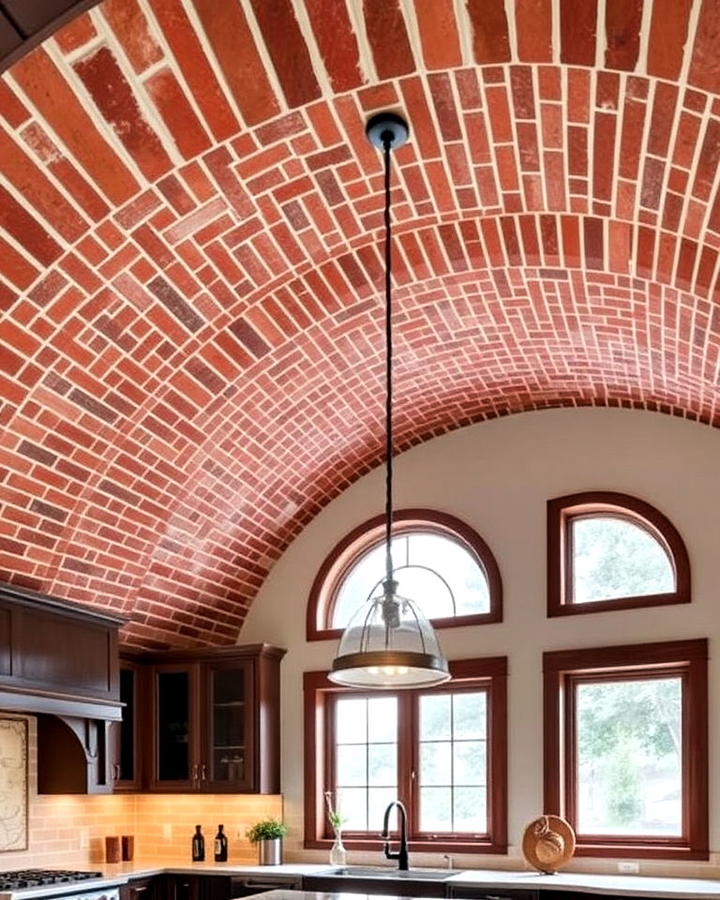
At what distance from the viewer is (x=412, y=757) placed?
24.0ft

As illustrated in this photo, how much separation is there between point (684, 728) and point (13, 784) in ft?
12.9

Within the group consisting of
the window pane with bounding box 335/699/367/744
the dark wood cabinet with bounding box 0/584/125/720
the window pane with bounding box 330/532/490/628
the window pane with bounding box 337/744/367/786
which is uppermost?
the window pane with bounding box 330/532/490/628

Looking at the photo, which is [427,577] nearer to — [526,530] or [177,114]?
[526,530]

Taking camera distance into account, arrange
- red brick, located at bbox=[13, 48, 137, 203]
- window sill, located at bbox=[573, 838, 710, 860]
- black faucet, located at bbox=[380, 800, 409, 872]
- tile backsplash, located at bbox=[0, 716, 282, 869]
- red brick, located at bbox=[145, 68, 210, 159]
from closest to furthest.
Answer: red brick, located at bbox=[13, 48, 137, 203] → red brick, located at bbox=[145, 68, 210, 159] → window sill, located at bbox=[573, 838, 710, 860] → black faucet, located at bbox=[380, 800, 409, 872] → tile backsplash, located at bbox=[0, 716, 282, 869]

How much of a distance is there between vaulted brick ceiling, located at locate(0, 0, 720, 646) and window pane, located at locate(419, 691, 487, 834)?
167cm

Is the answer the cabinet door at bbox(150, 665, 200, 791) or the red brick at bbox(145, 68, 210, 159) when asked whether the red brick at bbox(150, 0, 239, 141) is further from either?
the cabinet door at bbox(150, 665, 200, 791)

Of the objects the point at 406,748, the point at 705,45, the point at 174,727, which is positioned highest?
the point at 705,45

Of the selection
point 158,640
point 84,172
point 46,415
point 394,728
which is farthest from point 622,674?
point 84,172

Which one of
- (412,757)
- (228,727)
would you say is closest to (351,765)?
(412,757)

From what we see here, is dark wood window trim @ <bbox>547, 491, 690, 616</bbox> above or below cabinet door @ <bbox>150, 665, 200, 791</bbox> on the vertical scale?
above

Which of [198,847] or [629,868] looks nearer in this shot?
[629,868]

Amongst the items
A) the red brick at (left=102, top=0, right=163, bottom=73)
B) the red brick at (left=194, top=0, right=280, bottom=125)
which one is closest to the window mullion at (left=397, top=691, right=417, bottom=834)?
the red brick at (left=194, top=0, right=280, bottom=125)

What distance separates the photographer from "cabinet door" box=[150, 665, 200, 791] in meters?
7.51

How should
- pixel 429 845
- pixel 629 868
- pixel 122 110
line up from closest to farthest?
pixel 122 110 → pixel 629 868 → pixel 429 845
